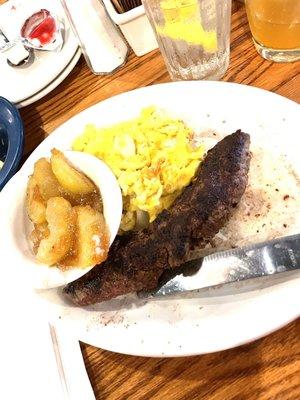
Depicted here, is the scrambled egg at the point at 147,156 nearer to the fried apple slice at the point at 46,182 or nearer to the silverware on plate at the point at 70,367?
→ the fried apple slice at the point at 46,182

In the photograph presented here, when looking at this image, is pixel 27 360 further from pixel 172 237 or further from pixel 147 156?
pixel 147 156

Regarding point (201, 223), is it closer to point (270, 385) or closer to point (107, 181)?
point (107, 181)

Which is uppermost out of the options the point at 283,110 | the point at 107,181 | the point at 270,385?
the point at 107,181

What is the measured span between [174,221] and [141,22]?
0.81 metres

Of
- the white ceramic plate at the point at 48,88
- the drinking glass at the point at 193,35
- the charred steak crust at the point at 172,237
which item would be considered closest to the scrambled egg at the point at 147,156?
the charred steak crust at the point at 172,237

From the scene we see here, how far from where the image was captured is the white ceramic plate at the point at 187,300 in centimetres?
96

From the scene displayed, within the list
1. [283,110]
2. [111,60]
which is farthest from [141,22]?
[283,110]

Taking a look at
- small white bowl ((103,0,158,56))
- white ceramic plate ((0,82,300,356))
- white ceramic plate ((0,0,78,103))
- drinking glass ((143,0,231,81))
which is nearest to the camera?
white ceramic plate ((0,82,300,356))

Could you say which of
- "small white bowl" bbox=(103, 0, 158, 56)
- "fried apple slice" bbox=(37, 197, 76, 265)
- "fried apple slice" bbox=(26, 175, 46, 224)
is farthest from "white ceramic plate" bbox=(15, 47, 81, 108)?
"fried apple slice" bbox=(37, 197, 76, 265)

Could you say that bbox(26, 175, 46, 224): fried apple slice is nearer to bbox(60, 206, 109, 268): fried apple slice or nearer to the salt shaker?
bbox(60, 206, 109, 268): fried apple slice

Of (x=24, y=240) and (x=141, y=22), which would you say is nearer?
(x=24, y=240)

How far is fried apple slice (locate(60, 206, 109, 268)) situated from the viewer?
102cm

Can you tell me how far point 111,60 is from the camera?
1.67 m

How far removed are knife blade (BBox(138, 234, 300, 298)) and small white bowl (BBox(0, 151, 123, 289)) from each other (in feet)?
0.59
